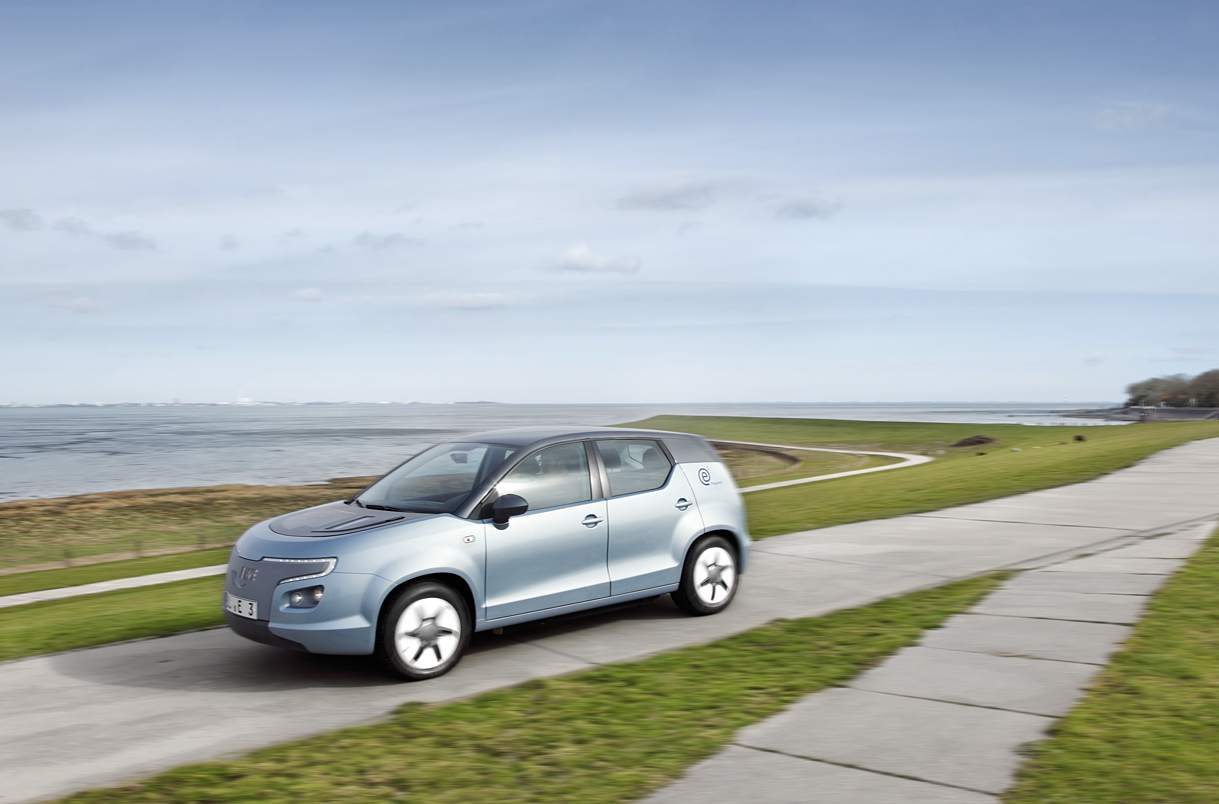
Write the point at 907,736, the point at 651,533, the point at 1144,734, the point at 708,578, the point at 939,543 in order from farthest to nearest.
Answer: the point at 939,543 → the point at 708,578 → the point at 651,533 → the point at 907,736 → the point at 1144,734

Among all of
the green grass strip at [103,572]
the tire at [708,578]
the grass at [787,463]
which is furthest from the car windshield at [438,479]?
the grass at [787,463]

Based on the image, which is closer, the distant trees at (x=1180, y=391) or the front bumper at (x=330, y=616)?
the front bumper at (x=330, y=616)

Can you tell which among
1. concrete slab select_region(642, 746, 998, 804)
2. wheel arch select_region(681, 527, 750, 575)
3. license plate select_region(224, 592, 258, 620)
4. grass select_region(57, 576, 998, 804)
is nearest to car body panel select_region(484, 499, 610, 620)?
grass select_region(57, 576, 998, 804)

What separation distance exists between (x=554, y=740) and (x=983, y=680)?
9.05 feet

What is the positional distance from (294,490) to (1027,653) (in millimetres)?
28314

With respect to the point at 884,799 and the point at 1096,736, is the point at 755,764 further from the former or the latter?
the point at 1096,736

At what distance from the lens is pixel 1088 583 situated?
8.55 meters

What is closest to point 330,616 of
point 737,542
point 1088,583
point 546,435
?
point 546,435

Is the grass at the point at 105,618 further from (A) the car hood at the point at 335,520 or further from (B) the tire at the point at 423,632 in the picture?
(B) the tire at the point at 423,632

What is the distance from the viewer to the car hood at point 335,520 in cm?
637

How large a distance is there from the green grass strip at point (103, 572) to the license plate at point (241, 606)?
25.4 ft

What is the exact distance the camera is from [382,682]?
20.5ft

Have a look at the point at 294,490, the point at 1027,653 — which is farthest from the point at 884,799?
the point at 294,490

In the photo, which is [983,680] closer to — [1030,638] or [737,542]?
[1030,638]
